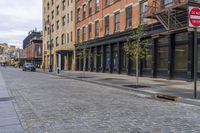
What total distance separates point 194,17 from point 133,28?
18.0 m

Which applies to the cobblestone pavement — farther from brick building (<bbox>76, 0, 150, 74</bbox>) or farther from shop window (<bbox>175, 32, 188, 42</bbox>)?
brick building (<bbox>76, 0, 150, 74</bbox>)

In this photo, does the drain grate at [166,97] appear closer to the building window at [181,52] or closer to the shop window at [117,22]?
the building window at [181,52]

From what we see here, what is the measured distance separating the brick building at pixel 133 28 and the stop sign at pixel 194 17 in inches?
294

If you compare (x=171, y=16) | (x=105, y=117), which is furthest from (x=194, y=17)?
(x=171, y=16)

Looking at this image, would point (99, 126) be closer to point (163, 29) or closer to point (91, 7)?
point (163, 29)

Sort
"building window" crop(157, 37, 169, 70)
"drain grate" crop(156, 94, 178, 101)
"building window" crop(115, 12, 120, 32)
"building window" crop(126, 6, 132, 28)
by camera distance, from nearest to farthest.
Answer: "drain grate" crop(156, 94, 178, 101), "building window" crop(157, 37, 169, 70), "building window" crop(126, 6, 132, 28), "building window" crop(115, 12, 120, 32)

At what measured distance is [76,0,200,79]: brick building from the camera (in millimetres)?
23373

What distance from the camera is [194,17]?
13.3 m

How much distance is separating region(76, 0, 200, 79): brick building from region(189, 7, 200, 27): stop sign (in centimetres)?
746

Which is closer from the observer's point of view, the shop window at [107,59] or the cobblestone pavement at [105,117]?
the cobblestone pavement at [105,117]

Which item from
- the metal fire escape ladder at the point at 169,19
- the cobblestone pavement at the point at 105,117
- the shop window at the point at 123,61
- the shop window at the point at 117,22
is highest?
the shop window at the point at 117,22

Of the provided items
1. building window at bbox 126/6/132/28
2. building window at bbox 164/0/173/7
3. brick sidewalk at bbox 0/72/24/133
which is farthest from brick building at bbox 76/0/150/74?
brick sidewalk at bbox 0/72/24/133

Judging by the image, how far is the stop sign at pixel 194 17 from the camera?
43.4 ft

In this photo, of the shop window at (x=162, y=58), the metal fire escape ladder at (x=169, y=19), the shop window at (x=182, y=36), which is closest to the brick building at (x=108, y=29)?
the shop window at (x=162, y=58)
